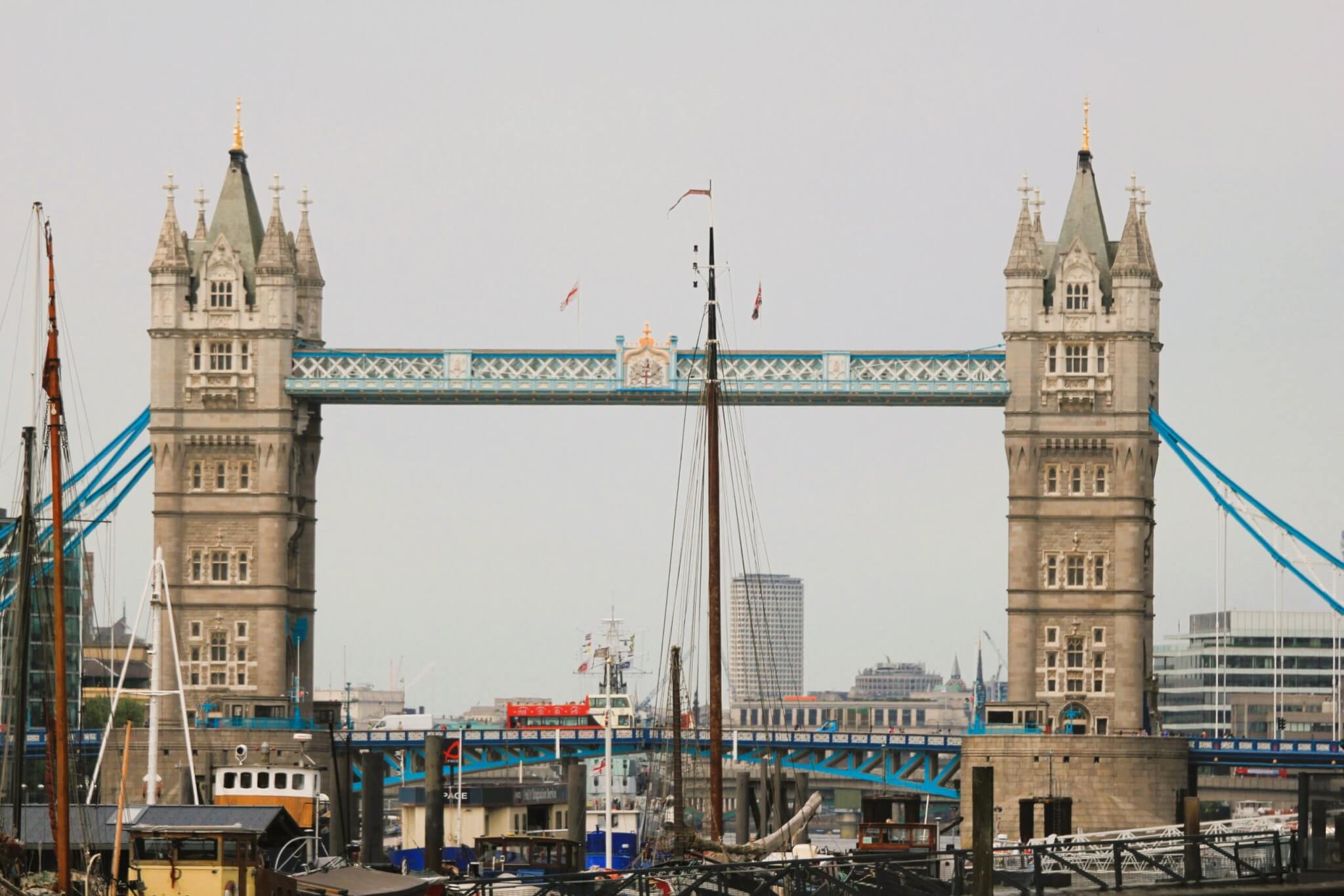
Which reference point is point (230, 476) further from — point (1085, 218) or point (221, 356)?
point (1085, 218)

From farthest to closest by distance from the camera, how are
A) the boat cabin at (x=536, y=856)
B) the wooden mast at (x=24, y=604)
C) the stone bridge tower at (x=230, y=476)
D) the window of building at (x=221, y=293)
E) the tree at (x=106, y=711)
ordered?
the tree at (x=106, y=711) < the window of building at (x=221, y=293) < the stone bridge tower at (x=230, y=476) < the boat cabin at (x=536, y=856) < the wooden mast at (x=24, y=604)

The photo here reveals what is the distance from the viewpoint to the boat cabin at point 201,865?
5031 centimetres

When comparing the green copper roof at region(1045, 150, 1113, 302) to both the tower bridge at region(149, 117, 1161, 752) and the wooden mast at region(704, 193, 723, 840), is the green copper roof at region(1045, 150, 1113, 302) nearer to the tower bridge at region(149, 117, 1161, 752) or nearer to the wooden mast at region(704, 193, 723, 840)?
the tower bridge at region(149, 117, 1161, 752)

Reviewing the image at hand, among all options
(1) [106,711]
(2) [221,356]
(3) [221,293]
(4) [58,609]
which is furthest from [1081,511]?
(4) [58,609]

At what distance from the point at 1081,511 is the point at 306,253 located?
111ft

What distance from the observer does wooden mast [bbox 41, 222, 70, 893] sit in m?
52.3

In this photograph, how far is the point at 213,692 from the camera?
11094 cm

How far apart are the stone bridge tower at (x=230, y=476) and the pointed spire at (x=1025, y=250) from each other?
28764mm

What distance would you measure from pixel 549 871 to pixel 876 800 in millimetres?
14465

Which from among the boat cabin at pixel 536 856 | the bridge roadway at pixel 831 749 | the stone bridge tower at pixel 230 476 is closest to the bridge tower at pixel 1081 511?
the bridge roadway at pixel 831 749

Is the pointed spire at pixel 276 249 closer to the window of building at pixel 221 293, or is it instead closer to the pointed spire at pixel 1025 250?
the window of building at pixel 221 293

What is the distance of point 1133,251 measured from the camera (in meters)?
110

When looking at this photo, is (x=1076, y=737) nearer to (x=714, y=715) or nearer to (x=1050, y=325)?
(x=1050, y=325)

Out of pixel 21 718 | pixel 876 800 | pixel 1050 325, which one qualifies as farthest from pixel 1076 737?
pixel 21 718
